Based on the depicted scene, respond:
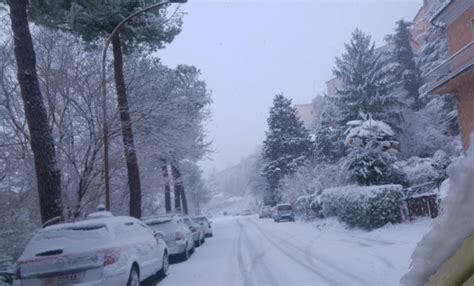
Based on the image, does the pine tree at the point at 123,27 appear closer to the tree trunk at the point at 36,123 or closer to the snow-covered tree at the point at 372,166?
the tree trunk at the point at 36,123

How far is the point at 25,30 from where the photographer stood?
10414 mm

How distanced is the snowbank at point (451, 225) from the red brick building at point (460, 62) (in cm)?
1535

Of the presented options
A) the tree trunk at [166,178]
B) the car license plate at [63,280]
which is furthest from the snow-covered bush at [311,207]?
the car license plate at [63,280]

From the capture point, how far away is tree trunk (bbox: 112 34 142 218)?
15.4 meters

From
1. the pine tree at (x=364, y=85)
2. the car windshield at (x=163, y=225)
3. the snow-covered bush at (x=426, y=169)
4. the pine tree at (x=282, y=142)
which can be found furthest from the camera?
the pine tree at (x=282, y=142)

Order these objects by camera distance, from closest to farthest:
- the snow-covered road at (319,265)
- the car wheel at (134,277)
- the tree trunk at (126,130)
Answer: the car wheel at (134,277) → the snow-covered road at (319,265) → the tree trunk at (126,130)

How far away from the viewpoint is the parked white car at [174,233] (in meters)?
13.5

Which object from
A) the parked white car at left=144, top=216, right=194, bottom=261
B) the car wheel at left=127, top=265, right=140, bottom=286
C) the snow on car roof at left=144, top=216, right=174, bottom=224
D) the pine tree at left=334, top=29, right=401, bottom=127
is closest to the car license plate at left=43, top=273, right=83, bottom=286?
the car wheel at left=127, top=265, right=140, bottom=286

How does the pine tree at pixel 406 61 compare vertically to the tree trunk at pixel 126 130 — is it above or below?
Result: above

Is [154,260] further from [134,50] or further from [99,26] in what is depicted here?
[134,50]

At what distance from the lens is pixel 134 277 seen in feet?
25.7

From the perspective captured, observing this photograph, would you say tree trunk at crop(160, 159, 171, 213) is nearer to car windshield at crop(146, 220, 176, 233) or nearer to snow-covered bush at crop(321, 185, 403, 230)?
car windshield at crop(146, 220, 176, 233)

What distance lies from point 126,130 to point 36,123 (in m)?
5.25

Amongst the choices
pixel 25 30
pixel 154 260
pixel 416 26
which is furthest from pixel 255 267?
pixel 416 26
